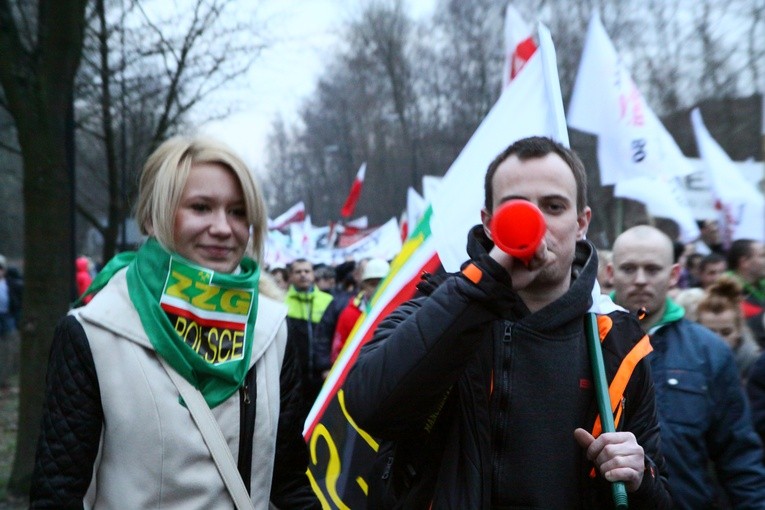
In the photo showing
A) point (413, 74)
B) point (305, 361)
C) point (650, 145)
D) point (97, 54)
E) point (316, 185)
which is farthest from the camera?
point (316, 185)

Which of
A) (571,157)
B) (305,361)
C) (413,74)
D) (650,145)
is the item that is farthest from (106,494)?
(413,74)

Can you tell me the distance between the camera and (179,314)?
8.59ft

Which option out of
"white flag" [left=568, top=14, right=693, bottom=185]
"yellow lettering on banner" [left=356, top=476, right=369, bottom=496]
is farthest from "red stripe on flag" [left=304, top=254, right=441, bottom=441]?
"white flag" [left=568, top=14, right=693, bottom=185]

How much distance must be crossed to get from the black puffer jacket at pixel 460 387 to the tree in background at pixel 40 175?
5.73m

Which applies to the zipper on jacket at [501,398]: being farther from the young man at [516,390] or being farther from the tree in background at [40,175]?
the tree in background at [40,175]

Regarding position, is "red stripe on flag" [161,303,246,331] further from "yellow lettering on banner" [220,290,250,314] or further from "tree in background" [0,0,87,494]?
"tree in background" [0,0,87,494]

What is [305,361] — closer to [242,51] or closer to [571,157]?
[242,51]

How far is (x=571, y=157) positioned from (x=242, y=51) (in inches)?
410

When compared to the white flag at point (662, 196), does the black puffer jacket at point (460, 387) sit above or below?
below

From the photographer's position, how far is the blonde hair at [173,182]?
266 cm

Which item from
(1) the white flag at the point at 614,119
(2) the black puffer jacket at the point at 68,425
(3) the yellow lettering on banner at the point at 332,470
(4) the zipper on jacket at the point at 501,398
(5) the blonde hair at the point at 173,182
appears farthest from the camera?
(1) the white flag at the point at 614,119

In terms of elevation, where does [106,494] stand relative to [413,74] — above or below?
below

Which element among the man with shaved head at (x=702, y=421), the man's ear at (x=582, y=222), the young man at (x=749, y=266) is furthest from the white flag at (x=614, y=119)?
the man's ear at (x=582, y=222)

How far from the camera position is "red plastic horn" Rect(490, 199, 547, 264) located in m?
2.02
